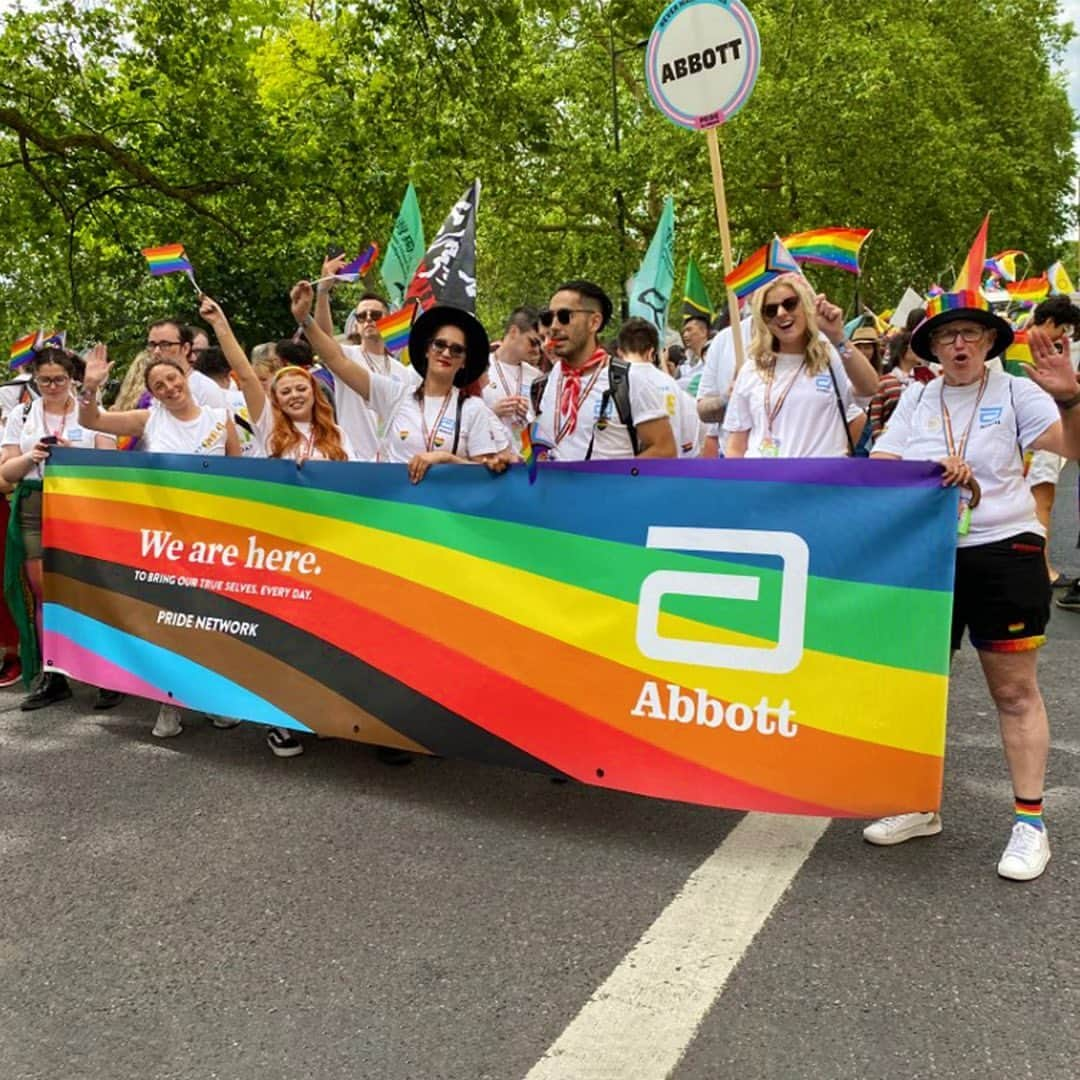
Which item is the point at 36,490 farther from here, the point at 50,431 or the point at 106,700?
the point at 106,700

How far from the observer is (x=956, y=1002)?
2.68 meters

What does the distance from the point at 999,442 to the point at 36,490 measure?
4.71m

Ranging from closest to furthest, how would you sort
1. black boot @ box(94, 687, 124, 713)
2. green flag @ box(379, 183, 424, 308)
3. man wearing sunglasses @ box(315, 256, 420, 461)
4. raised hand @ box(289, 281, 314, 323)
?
raised hand @ box(289, 281, 314, 323) → man wearing sunglasses @ box(315, 256, 420, 461) → black boot @ box(94, 687, 124, 713) → green flag @ box(379, 183, 424, 308)

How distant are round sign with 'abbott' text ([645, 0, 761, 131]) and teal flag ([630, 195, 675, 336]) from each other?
1772 mm

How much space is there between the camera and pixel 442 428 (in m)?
4.51

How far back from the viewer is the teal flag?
24.1 feet

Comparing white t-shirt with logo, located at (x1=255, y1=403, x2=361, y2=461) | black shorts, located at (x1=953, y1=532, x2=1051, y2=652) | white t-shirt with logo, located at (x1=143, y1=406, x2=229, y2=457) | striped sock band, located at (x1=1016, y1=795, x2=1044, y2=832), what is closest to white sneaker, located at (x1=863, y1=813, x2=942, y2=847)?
striped sock band, located at (x1=1016, y1=795, x2=1044, y2=832)

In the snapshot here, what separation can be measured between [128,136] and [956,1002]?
1208 centimetres

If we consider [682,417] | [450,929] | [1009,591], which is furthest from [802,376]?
[450,929]

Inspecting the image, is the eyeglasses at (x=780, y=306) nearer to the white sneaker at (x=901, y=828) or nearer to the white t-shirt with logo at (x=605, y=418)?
the white t-shirt with logo at (x=605, y=418)

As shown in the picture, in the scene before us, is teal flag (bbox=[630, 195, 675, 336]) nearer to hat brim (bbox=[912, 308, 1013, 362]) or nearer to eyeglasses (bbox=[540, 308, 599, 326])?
eyeglasses (bbox=[540, 308, 599, 326])

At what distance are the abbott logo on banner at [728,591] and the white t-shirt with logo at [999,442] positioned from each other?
0.53m

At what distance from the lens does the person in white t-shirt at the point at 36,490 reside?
5.63m

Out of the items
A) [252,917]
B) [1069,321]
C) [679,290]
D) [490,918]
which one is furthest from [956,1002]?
[679,290]
